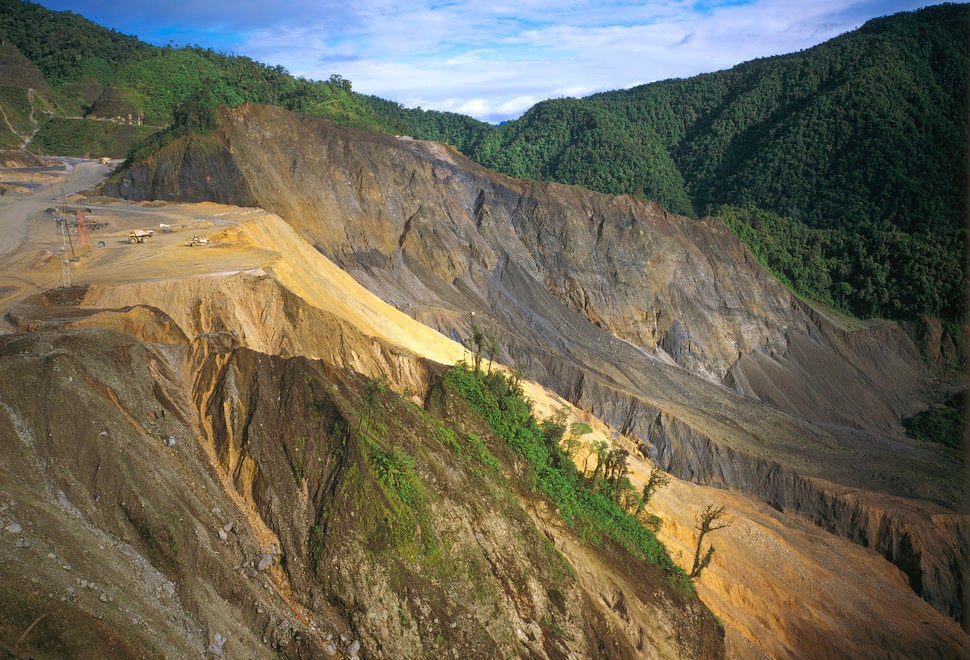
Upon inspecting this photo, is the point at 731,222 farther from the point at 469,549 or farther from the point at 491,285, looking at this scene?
the point at 469,549

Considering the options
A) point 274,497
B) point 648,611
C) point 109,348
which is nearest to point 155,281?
point 109,348

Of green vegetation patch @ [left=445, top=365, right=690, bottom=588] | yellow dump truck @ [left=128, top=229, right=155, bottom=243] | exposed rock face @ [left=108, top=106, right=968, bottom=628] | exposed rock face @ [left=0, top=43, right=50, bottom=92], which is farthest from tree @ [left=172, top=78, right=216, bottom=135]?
exposed rock face @ [left=0, top=43, right=50, bottom=92]

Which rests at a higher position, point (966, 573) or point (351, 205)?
point (351, 205)

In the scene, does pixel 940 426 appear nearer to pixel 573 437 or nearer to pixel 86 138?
pixel 573 437

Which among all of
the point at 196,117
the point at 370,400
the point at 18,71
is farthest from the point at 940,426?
the point at 18,71

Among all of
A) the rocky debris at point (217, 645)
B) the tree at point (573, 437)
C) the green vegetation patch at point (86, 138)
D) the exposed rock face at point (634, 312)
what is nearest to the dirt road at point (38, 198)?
the exposed rock face at point (634, 312)
